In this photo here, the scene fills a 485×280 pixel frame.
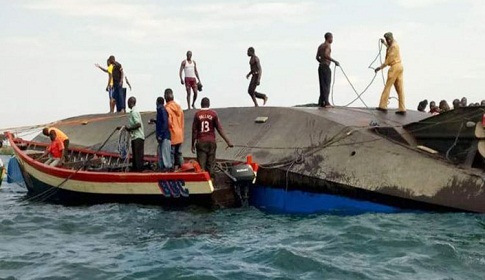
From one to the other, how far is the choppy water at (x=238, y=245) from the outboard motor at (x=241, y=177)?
0.46m

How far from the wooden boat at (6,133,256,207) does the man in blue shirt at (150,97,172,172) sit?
0.39m

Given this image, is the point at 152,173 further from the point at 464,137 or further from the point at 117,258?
the point at 464,137

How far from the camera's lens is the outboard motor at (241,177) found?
13422 millimetres

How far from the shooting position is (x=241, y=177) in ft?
44.0

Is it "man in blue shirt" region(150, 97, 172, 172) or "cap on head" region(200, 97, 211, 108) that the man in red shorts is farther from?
"cap on head" region(200, 97, 211, 108)

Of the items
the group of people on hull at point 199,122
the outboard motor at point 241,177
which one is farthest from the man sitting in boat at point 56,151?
the outboard motor at point 241,177

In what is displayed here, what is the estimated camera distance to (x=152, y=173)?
544 inches

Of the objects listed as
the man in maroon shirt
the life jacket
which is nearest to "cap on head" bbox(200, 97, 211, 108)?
the man in maroon shirt

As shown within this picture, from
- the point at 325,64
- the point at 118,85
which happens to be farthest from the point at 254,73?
the point at 118,85

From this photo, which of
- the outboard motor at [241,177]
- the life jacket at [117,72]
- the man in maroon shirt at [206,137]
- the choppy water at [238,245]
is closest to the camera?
the choppy water at [238,245]

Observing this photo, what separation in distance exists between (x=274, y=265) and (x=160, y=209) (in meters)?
5.24

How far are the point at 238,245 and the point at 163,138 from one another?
5.08 m

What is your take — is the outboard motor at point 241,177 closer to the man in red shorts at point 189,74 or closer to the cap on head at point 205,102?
the cap on head at point 205,102

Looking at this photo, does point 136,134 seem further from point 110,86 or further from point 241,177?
point 110,86
